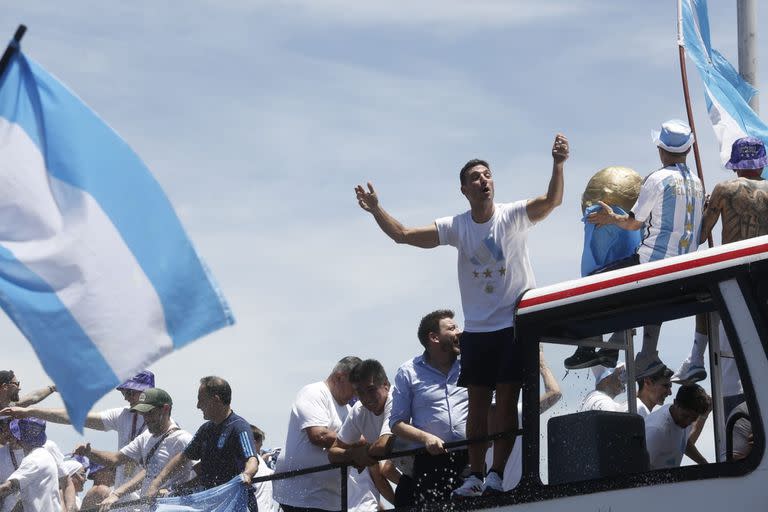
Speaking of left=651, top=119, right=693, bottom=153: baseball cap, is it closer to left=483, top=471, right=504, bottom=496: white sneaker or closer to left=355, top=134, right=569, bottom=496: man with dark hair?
left=355, top=134, right=569, bottom=496: man with dark hair

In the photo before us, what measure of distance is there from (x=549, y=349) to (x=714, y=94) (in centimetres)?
525

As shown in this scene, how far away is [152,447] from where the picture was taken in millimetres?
→ 10742

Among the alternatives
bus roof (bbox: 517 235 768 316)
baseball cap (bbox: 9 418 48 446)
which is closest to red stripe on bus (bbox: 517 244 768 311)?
bus roof (bbox: 517 235 768 316)

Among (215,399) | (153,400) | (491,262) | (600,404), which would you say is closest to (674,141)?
(491,262)

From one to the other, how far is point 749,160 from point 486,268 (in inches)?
78.0

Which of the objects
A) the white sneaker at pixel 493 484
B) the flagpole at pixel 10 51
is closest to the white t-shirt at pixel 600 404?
the white sneaker at pixel 493 484

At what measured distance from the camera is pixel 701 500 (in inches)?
236

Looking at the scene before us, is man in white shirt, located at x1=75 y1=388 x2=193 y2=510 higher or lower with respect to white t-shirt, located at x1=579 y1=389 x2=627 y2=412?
lower

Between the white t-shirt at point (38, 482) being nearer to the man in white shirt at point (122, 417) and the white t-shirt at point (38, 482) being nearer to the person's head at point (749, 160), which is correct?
the man in white shirt at point (122, 417)

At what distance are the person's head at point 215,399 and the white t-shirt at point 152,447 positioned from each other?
29.2 inches

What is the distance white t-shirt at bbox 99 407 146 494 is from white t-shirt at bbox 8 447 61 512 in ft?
1.66

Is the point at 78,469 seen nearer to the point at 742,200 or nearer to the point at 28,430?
the point at 28,430

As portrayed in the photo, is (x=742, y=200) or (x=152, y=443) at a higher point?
(x=742, y=200)

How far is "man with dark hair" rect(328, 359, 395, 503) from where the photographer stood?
8609 mm
